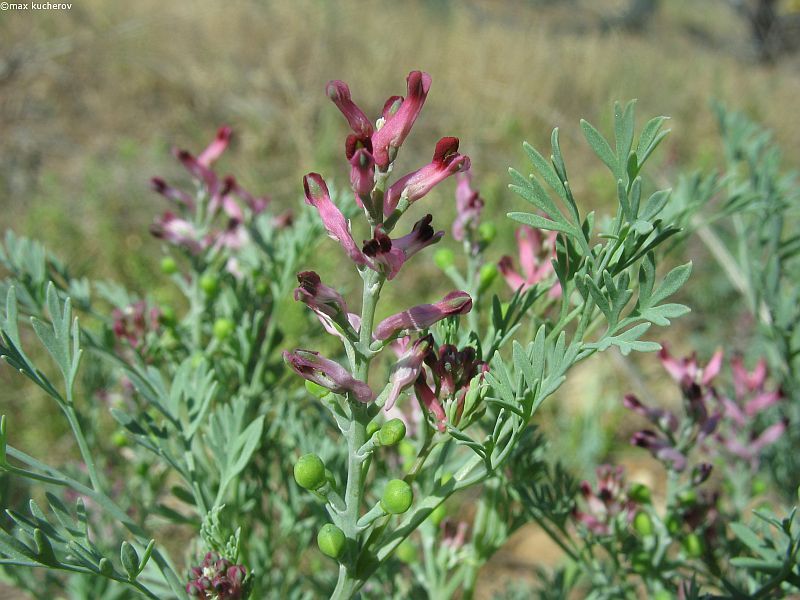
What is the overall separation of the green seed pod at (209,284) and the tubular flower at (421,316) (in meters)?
0.78

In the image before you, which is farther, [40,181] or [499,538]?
[40,181]

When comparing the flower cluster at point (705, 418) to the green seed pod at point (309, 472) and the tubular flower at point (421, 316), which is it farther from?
the green seed pod at point (309, 472)

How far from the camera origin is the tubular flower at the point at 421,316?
0.89 m

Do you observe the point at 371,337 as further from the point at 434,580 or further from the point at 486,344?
the point at 434,580

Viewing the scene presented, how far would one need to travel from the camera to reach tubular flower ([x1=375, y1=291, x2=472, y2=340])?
892 mm

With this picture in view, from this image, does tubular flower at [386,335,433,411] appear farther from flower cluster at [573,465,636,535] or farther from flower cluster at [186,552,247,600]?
flower cluster at [573,465,636,535]

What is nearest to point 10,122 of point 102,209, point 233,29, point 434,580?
point 102,209

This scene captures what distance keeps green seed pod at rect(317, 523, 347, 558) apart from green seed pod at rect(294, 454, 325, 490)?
0.06 m

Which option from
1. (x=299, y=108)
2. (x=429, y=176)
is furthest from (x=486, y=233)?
(x=299, y=108)

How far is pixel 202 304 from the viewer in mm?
1617

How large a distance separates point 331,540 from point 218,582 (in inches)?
8.8

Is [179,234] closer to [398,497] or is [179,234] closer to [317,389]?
[317,389]

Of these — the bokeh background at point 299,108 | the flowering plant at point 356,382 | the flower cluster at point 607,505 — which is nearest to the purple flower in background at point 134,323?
the flowering plant at point 356,382

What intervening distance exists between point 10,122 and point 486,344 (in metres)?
6.37
